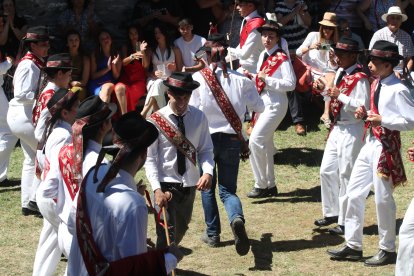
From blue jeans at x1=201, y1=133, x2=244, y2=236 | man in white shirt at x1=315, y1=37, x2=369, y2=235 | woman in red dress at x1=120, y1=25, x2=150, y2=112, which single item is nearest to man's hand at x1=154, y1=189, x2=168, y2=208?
blue jeans at x1=201, y1=133, x2=244, y2=236

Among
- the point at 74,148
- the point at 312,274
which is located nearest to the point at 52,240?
the point at 74,148

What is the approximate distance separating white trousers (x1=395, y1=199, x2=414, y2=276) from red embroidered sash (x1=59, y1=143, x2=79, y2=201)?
9.11ft

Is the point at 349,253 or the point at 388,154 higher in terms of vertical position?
the point at 388,154

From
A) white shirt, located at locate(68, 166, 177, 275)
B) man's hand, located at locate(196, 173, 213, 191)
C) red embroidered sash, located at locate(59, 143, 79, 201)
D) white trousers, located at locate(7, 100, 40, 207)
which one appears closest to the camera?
white shirt, located at locate(68, 166, 177, 275)

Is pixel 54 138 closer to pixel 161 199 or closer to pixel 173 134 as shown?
pixel 161 199

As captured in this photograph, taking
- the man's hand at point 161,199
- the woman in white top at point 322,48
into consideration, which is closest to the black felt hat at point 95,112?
the man's hand at point 161,199

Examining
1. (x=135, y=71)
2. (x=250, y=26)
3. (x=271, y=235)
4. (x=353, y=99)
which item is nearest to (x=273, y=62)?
(x=250, y=26)

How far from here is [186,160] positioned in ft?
28.6

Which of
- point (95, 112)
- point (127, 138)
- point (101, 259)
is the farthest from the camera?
point (95, 112)

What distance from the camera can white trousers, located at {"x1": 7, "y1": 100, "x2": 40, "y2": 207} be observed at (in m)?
10.7

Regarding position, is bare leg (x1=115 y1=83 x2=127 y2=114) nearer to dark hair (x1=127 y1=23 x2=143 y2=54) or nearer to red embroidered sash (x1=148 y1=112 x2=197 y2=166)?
dark hair (x1=127 y1=23 x2=143 y2=54)

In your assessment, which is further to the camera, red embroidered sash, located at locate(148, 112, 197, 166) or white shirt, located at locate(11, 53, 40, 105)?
white shirt, located at locate(11, 53, 40, 105)

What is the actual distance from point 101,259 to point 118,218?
1.01 feet

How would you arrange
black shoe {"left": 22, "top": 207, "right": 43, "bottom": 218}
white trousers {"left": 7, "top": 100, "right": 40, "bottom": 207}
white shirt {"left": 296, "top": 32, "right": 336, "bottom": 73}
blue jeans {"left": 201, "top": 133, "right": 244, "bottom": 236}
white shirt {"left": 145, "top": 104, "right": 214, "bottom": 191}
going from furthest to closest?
white shirt {"left": 296, "top": 32, "right": 336, "bottom": 73}
black shoe {"left": 22, "top": 207, "right": 43, "bottom": 218}
white trousers {"left": 7, "top": 100, "right": 40, "bottom": 207}
blue jeans {"left": 201, "top": 133, "right": 244, "bottom": 236}
white shirt {"left": 145, "top": 104, "right": 214, "bottom": 191}
